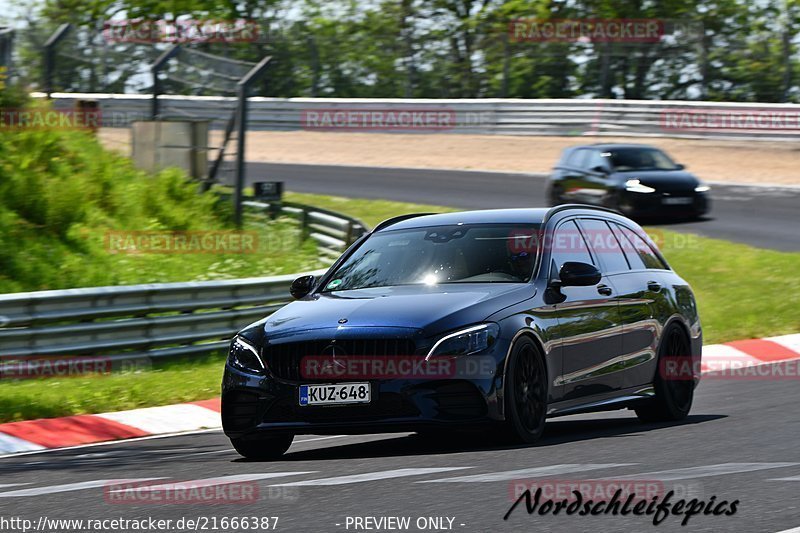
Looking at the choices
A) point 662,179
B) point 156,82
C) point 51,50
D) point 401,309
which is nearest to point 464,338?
point 401,309

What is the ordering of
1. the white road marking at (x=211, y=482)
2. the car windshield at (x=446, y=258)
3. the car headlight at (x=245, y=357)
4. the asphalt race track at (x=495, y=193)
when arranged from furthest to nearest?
1. the asphalt race track at (x=495, y=193)
2. the car windshield at (x=446, y=258)
3. the car headlight at (x=245, y=357)
4. the white road marking at (x=211, y=482)

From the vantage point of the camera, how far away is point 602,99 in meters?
37.1

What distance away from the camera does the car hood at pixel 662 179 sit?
23.9m

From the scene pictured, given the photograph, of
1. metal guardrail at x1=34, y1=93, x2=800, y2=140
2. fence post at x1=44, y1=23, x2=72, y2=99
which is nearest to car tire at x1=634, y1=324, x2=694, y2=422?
fence post at x1=44, y1=23, x2=72, y2=99

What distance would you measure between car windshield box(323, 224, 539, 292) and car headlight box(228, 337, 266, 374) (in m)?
0.96

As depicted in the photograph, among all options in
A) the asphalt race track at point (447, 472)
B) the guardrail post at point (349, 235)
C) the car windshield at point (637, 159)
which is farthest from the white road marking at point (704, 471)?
the car windshield at point (637, 159)

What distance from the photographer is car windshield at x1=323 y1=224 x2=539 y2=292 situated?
915cm

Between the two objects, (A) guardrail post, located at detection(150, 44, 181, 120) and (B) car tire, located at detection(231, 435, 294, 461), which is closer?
(B) car tire, located at detection(231, 435, 294, 461)

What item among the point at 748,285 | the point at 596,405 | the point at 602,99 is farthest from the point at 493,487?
→ the point at 602,99

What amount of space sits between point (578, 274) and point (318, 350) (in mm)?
1812

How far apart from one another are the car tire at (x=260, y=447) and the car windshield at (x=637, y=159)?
1640 centimetres

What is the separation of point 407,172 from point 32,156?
579 inches

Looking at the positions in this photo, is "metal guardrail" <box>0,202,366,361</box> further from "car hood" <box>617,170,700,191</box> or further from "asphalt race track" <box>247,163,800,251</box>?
"car hood" <box>617,170,700,191</box>

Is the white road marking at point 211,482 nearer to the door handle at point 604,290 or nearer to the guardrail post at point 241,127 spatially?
the door handle at point 604,290
